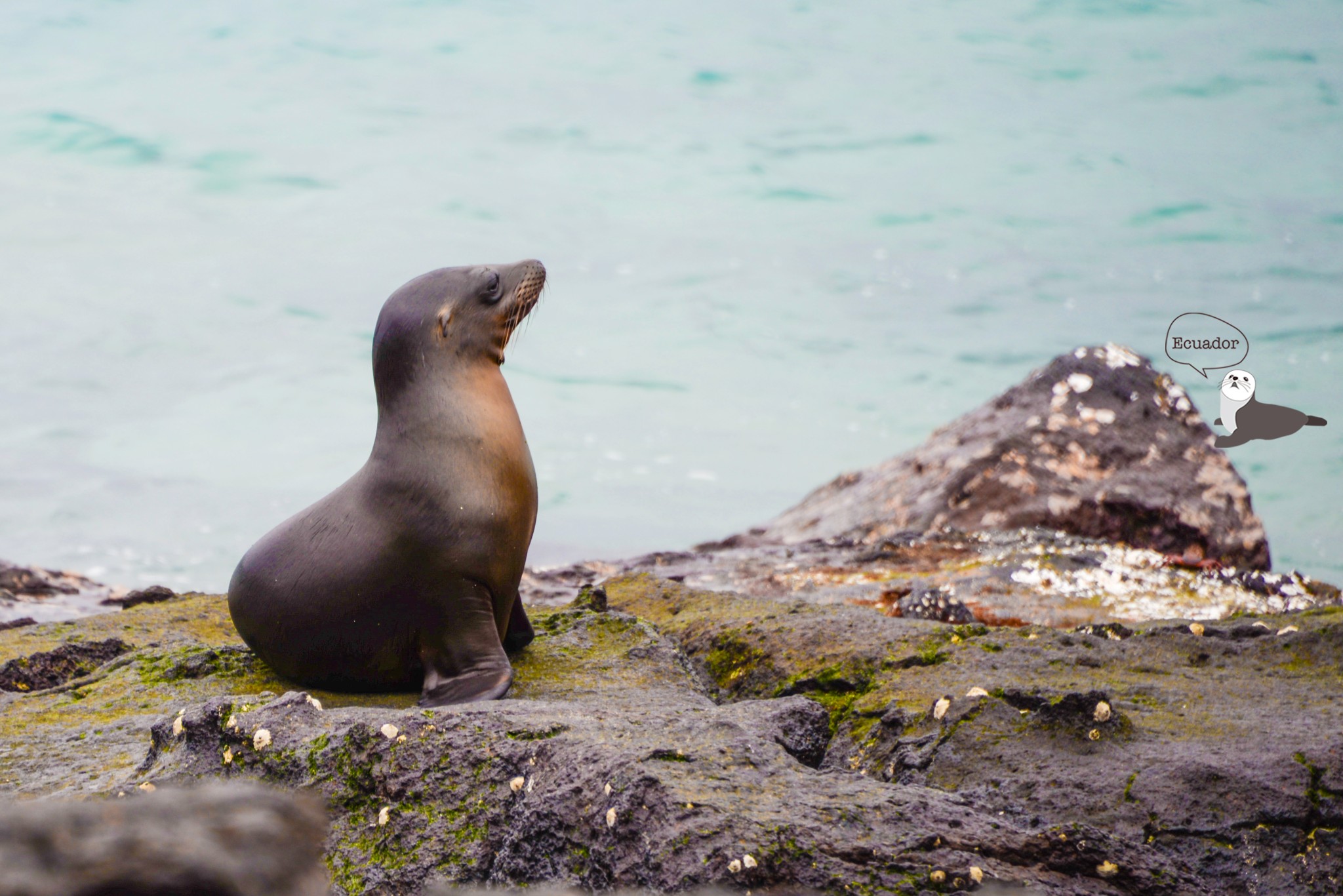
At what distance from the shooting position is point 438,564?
3.19 meters

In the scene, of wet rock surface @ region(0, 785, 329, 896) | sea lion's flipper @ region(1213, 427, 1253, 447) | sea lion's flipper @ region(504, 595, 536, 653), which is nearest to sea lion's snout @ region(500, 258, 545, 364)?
sea lion's flipper @ region(504, 595, 536, 653)

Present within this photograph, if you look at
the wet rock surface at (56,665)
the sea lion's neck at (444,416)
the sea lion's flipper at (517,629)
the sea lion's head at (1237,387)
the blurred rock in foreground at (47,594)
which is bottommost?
the blurred rock in foreground at (47,594)

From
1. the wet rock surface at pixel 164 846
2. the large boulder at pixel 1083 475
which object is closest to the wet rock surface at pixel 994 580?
the large boulder at pixel 1083 475

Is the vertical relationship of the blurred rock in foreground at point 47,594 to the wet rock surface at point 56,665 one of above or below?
below

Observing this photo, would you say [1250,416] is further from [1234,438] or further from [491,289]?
[491,289]

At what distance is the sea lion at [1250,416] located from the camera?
17.6 feet

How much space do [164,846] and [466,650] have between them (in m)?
2.34

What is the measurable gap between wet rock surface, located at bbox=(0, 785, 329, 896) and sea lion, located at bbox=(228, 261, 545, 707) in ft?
7.04

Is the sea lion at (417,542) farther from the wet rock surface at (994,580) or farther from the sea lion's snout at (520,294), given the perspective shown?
the wet rock surface at (994,580)

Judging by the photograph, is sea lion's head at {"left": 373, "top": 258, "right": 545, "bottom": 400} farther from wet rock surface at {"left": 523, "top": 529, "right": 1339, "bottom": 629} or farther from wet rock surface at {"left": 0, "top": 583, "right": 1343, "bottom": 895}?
wet rock surface at {"left": 523, "top": 529, "right": 1339, "bottom": 629}

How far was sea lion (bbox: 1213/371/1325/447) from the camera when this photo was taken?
17.6 ft

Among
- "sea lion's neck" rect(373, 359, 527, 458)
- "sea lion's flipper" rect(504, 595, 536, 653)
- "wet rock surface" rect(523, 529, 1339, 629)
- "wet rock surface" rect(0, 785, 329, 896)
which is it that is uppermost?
"wet rock surface" rect(0, 785, 329, 896)

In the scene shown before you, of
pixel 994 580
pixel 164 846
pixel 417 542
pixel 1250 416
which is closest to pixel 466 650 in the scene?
pixel 417 542

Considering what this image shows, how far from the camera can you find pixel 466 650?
3225 millimetres
